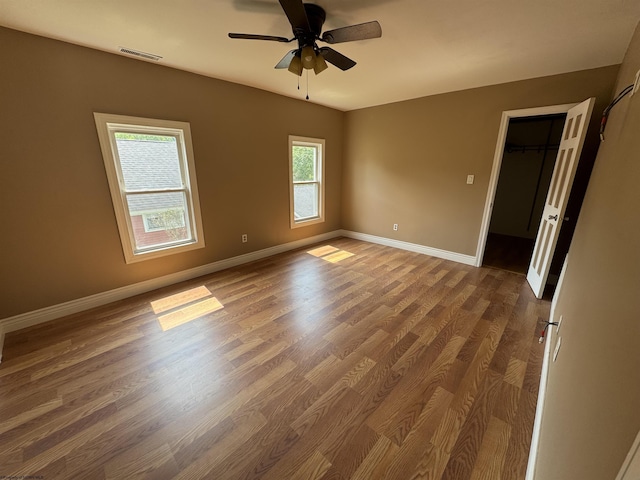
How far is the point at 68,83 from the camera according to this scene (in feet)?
7.55

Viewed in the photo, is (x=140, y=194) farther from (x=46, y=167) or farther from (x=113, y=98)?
(x=113, y=98)

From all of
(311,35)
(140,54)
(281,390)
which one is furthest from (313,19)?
(281,390)

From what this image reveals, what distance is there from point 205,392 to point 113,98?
9.46ft

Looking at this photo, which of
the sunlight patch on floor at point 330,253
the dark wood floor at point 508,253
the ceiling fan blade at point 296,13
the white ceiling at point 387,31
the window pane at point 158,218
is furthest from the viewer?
the sunlight patch on floor at point 330,253

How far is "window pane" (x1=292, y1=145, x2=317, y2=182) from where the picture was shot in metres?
4.45

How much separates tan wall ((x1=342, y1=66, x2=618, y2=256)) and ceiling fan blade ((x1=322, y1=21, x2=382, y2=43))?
8.45 feet

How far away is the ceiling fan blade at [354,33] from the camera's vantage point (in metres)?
1.65

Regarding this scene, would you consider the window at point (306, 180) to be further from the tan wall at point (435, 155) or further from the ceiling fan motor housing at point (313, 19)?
the ceiling fan motor housing at point (313, 19)

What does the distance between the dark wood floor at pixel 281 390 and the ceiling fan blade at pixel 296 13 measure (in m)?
2.37

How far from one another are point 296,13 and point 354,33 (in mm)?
412

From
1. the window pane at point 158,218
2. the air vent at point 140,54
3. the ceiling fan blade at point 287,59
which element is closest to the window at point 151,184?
the window pane at point 158,218

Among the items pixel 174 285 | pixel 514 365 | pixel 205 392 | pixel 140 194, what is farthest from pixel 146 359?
pixel 514 365

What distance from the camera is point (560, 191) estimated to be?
2775 millimetres

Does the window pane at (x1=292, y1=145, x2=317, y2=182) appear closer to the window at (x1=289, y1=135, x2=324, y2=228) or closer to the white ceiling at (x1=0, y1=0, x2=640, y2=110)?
the window at (x1=289, y1=135, x2=324, y2=228)
